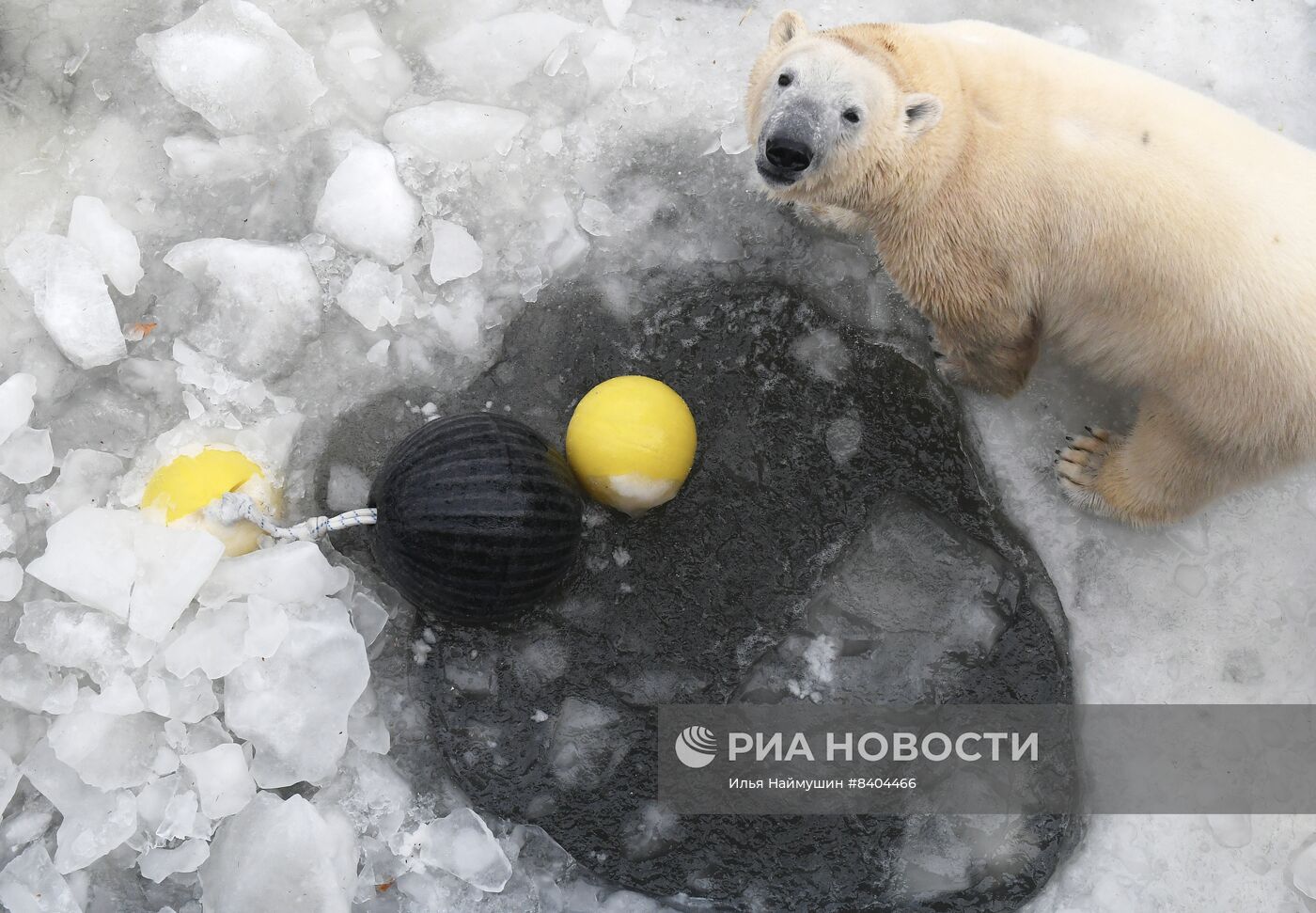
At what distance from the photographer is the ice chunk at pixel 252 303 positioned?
2.65 metres

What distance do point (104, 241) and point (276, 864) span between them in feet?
5.40

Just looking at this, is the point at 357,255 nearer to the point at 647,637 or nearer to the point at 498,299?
the point at 498,299

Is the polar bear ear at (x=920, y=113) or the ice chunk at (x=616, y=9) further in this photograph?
the ice chunk at (x=616, y=9)

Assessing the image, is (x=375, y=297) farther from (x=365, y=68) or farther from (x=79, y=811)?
(x=79, y=811)

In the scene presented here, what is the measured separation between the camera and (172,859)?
→ 7.93ft

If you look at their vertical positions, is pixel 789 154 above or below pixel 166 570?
above

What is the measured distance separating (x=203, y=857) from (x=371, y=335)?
4.46ft

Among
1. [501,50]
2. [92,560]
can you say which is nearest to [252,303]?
[92,560]

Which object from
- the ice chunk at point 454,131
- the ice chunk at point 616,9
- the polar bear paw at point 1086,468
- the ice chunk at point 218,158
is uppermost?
the ice chunk at point 616,9

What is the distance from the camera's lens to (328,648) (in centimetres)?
243

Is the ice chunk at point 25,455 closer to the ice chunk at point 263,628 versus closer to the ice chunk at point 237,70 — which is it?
the ice chunk at point 263,628

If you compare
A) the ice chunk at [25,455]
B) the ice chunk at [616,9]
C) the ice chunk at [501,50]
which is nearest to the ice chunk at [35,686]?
the ice chunk at [25,455]

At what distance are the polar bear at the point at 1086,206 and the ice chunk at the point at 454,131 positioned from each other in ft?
2.57

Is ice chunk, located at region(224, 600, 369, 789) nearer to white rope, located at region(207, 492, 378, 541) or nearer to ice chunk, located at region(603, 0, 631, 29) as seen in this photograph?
white rope, located at region(207, 492, 378, 541)
